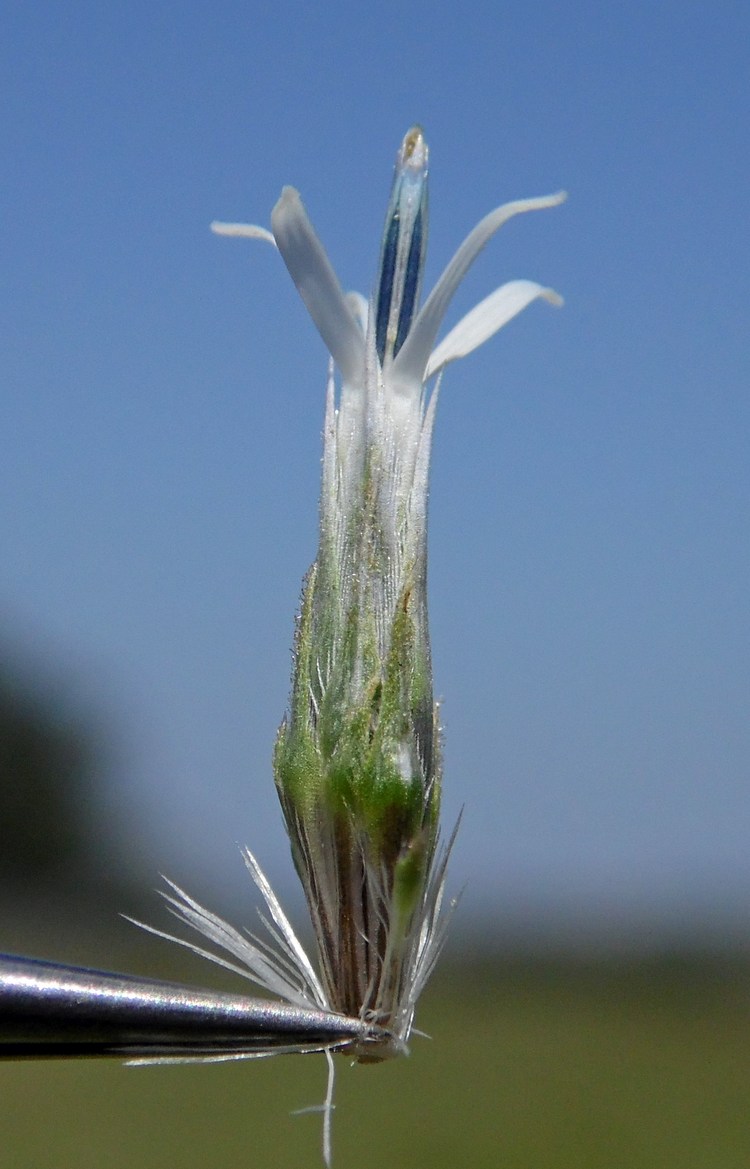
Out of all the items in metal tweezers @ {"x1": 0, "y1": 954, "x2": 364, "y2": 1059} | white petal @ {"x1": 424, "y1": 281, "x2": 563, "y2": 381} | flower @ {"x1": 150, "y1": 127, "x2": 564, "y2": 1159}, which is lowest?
metal tweezers @ {"x1": 0, "y1": 954, "x2": 364, "y2": 1059}

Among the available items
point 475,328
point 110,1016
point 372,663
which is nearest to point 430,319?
point 475,328

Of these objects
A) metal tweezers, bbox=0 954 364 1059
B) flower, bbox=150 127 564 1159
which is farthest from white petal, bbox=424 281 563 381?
metal tweezers, bbox=0 954 364 1059

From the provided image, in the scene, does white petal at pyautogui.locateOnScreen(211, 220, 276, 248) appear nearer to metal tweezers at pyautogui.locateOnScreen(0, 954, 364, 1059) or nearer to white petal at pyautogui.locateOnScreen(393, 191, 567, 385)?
white petal at pyautogui.locateOnScreen(393, 191, 567, 385)

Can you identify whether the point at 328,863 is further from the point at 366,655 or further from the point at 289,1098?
the point at 289,1098

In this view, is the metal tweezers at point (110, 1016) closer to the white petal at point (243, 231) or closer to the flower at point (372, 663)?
the flower at point (372, 663)

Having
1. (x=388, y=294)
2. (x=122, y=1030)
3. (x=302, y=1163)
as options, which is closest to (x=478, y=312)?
(x=388, y=294)

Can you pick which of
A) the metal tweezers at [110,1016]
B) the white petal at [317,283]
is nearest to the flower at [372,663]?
the white petal at [317,283]

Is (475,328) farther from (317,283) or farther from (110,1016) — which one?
(110,1016)
